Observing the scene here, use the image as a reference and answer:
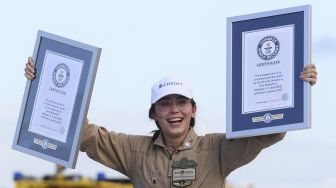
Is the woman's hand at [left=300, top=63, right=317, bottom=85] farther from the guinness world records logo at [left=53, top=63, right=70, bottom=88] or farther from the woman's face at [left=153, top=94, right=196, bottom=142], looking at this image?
the guinness world records logo at [left=53, top=63, right=70, bottom=88]

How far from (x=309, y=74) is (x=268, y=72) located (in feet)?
1.21

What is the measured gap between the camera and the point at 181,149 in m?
8.72

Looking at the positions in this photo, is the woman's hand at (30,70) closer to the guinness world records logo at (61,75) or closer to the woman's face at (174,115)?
the guinness world records logo at (61,75)

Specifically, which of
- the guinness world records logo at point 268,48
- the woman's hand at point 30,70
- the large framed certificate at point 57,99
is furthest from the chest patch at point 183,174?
the woman's hand at point 30,70

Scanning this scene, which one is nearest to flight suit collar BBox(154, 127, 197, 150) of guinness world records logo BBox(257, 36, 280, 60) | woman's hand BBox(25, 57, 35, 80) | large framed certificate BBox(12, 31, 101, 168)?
large framed certificate BBox(12, 31, 101, 168)

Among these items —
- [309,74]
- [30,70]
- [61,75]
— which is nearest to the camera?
[309,74]

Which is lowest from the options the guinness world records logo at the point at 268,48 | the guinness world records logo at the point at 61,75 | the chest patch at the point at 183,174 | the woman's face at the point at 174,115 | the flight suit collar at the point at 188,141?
the chest patch at the point at 183,174

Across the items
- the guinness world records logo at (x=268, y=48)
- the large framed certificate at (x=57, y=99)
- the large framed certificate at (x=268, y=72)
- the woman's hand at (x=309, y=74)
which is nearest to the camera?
the woman's hand at (x=309, y=74)

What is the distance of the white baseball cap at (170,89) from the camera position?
8.68m

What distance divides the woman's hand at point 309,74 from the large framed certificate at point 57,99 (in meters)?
1.72

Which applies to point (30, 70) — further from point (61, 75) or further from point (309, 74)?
point (309, 74)

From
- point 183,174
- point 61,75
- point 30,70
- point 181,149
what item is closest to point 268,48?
point 181,149

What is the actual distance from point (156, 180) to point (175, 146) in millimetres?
310

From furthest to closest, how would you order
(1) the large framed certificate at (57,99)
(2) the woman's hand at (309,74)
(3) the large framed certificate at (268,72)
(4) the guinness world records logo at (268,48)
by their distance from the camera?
(1) the large framed certificate at (57,99) < (4) the guinness world records logo at (268,48) < (3) the large framed certificate at (268,72) < (2) the woman's hand at (309,74)
